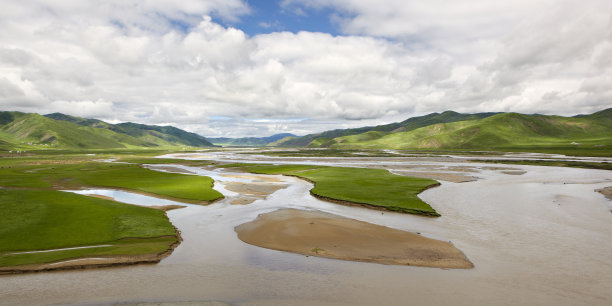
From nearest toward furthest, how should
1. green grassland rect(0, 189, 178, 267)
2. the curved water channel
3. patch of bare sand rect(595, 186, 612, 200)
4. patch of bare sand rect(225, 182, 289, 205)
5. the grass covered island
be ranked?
the curved water channel
the grass covered island
green grassland rect(0, 189, 178, 267)
patch of bare sand rect(225, 182, 289, 205)
patch of bare sand rect(595, 186, 612, 200)

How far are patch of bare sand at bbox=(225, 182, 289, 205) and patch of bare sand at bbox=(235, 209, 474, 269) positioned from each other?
1405 centimetres

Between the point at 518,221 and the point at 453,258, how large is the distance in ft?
59.8

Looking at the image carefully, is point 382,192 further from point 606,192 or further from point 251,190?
point 606,192

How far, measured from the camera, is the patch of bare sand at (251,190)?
52.8 meters

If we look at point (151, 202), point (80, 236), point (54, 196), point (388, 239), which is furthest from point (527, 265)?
point (54, 196)

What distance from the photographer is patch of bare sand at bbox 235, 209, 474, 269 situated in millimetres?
25828

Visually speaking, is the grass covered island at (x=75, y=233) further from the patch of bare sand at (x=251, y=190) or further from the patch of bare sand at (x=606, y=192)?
the patch of bare sand at (x=606, y=192)

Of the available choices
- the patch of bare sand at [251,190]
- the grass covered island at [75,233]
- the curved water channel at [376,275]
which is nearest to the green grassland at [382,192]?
the curved water channel at [376,275]

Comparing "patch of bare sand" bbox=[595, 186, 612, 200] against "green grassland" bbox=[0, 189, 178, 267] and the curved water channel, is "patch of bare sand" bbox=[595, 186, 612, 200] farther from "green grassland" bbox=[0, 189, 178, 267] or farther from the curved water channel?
"green grassland" bbox=[0, 189, 178, 267]

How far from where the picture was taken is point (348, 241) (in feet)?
98.9

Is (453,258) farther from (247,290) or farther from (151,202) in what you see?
(151,202)

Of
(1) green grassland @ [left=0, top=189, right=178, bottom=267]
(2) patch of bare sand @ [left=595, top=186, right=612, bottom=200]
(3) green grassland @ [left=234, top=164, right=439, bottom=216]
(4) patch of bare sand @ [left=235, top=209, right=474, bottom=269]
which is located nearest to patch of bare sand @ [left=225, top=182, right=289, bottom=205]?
(3) green grassland @ [left=234, top=164, right=439, bottom=216]

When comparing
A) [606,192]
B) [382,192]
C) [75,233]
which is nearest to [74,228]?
[75,233]

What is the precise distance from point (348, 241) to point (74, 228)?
29803mm
